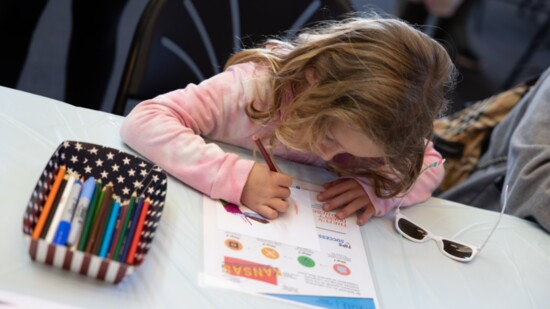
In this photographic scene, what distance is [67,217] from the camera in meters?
0.76

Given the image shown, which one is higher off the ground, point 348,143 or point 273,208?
point 348,143

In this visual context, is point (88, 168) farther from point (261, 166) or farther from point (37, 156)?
point (261, 166)

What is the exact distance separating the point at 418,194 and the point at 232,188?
40 centimetres

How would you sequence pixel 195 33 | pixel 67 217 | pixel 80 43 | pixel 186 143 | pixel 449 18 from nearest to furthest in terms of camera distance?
pixel 67 217, pixel 186 143, pixel 195 33, pixel 80 43, pixel 449 18

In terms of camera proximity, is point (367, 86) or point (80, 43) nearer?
point (367, 86)

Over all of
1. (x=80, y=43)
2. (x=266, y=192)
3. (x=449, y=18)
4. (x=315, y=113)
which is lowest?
(x=449, y=18)

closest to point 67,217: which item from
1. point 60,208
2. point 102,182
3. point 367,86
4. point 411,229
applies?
point 60,208

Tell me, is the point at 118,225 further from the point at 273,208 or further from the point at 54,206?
the point at 273,208

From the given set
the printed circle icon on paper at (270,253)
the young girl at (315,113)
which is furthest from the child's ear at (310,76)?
the printed circle icon on paper at (270,253)

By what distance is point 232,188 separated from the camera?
97 cm

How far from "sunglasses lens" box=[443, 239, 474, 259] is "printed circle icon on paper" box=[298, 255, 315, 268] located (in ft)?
0.94

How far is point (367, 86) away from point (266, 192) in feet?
0.77

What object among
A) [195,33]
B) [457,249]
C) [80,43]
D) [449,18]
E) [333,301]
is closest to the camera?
[333,301]

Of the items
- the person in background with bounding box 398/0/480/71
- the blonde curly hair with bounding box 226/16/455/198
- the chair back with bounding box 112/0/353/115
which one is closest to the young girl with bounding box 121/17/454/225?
the blonde curly hair with bounding box 226/16/455/198
